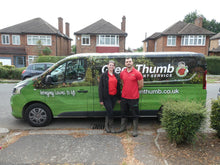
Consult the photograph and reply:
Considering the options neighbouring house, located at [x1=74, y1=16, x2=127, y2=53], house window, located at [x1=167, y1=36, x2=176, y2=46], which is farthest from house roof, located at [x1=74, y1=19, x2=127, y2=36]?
house window, located at [x1=167, y1=36, x2=176, y2=46]

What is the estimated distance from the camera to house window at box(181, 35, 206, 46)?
95.2 feet

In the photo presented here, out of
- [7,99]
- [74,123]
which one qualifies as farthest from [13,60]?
[74,123]

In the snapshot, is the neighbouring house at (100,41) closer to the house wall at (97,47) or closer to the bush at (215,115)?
the house wall at (97,47)

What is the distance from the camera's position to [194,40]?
2919 centimetres

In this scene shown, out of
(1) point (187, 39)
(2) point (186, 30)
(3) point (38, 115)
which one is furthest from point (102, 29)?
(3) point (38, 115)

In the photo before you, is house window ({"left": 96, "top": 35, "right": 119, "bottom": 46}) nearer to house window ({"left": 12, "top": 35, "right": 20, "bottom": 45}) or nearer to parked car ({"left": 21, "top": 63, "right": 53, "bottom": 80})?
house window ({"left": 12, "top": 35, "right": 20, "bottom": 45})

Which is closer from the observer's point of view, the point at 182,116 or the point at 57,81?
the point at 182,116

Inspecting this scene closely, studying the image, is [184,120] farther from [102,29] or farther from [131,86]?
[102,29]

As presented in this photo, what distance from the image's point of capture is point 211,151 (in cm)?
345

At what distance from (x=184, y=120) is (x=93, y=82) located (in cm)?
251

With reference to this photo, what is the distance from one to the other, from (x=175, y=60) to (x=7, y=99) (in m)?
7.84

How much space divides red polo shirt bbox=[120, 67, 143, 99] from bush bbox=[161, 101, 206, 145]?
1.00 meters

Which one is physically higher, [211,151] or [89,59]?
[89,59]

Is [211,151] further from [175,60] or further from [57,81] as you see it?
[57,81]
